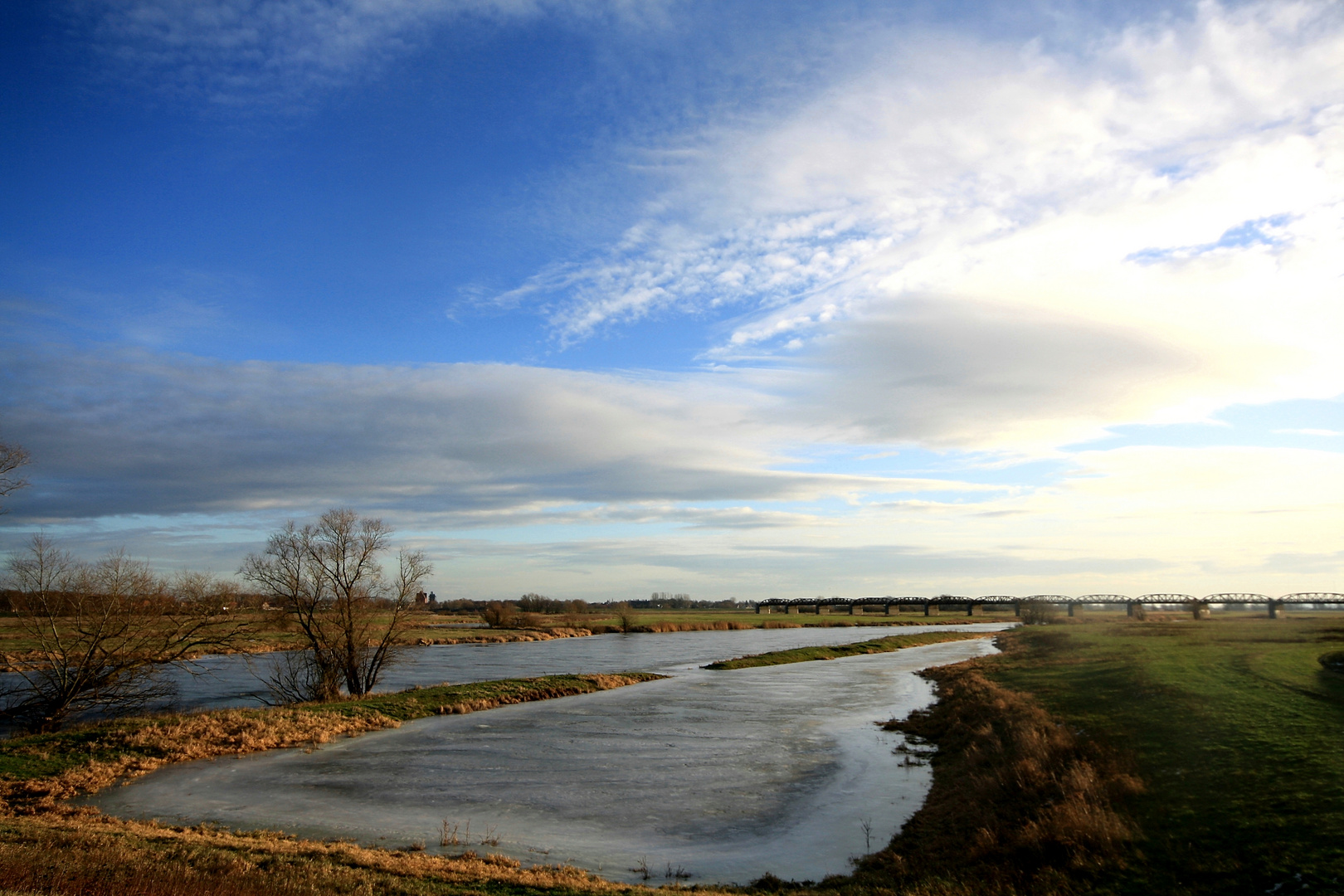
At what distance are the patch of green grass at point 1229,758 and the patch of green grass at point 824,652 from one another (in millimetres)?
36432

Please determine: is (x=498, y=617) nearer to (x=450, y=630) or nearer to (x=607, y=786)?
(x=450, y=630)

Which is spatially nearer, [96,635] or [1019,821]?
[1019,821]

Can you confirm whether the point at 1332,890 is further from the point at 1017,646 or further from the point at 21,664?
the point at 21,664

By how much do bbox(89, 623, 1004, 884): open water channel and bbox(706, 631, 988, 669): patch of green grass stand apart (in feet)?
74.8

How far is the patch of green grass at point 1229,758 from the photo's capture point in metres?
11.3

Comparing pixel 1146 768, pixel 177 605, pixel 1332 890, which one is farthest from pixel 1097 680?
pixel 177 605

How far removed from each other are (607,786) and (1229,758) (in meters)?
16.5

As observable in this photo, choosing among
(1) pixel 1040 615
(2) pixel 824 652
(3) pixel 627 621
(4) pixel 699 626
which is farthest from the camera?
(4) pixel 699 626

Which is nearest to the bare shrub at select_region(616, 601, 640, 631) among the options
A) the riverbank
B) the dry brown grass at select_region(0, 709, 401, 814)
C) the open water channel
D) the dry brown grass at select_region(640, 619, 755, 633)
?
the riverbank

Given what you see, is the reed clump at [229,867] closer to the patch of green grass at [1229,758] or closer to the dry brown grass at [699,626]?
the patch of green grass at [1229,758]

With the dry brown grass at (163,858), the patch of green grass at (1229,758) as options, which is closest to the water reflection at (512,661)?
the dry brown grass at (163,858)

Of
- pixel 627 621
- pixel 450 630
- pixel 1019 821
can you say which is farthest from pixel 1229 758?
pixel 627 621

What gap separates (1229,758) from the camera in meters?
15.4

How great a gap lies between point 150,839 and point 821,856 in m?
13.8
